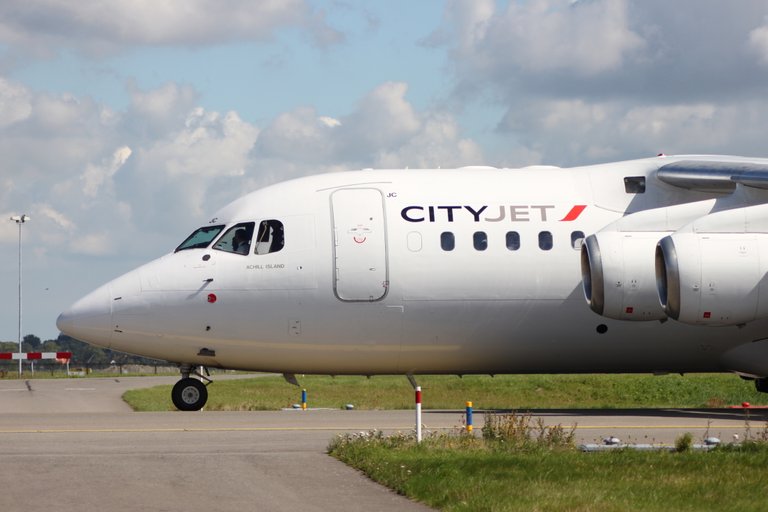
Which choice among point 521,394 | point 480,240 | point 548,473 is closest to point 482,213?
point 480,240

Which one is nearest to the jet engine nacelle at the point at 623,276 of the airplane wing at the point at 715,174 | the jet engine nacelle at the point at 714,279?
the jet engine nacelle at the point at 714,279

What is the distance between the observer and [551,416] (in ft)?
74.4

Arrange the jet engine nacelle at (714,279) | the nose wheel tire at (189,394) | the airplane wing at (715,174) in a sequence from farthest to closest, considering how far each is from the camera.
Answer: the nose wheel tire at (189,394) → the airplane wing at (715,174) → the jet engine nacelle at (714,279)

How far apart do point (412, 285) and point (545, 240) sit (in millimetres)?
2602

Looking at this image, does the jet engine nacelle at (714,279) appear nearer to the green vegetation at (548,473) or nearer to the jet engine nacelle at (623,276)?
the jet engine nacelle at (623,276)

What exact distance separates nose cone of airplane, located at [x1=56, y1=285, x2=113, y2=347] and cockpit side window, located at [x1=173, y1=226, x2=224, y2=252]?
168 centimetres

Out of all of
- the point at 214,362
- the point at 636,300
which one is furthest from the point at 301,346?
the point at 636,300

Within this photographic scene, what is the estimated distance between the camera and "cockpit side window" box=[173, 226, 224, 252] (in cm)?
2419

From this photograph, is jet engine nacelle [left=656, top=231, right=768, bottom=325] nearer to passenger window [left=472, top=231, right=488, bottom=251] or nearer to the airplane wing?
the airplane wing

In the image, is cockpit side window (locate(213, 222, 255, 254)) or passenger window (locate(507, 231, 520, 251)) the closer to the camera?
passenger window (locate(507, 231, 520, 251))

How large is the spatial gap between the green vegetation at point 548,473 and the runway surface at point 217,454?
47 centimetres

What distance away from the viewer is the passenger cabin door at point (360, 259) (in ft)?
77.0

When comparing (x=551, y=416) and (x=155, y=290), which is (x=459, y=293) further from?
(x=155, y=290)

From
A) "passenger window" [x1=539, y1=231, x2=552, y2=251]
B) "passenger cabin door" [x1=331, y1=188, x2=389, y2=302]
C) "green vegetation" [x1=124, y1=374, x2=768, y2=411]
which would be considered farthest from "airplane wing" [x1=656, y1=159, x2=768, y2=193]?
"green vegetation" [x1=124, y1=374, x2=768, y2=411]
